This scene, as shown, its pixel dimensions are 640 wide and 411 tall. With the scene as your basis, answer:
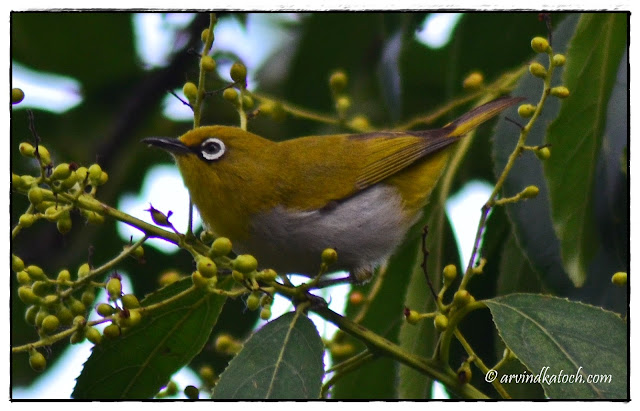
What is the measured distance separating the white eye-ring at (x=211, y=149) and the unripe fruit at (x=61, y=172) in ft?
2.69

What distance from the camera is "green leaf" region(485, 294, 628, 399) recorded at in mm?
2312

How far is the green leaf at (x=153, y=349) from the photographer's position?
2.51 meters

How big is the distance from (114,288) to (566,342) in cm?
127

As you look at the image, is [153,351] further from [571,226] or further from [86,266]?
[571,226]

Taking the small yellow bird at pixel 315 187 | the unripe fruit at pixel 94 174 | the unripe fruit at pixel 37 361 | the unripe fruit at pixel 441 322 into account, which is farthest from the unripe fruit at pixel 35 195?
the unripe fruit at pixel 441 322

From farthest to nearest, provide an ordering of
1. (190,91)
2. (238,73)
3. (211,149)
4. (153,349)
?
1. (211,149)
2. (153,349)
3. (238,73)
4. (190,91)

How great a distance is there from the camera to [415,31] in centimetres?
316

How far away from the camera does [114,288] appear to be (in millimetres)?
2145

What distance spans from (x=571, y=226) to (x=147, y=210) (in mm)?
1353

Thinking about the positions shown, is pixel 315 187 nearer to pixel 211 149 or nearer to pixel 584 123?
pixel 211 149

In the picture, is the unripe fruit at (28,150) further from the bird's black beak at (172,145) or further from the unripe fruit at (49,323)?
the bird's black beak at (172,145)

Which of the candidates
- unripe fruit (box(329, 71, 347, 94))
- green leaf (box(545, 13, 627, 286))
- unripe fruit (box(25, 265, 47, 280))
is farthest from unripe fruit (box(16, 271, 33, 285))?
green leaf (box(545, 13, 627, 286))

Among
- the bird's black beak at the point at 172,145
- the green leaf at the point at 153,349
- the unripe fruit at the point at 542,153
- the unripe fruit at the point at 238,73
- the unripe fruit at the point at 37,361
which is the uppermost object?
the unripe fruit at the point at 238,73

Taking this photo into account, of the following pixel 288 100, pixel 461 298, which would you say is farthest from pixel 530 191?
pixel 288 100
